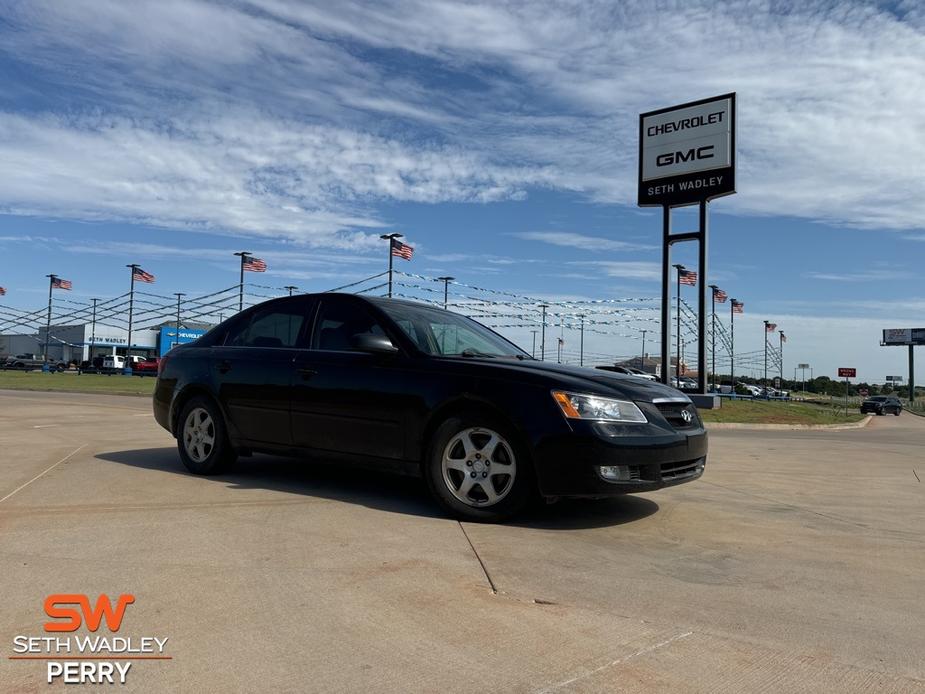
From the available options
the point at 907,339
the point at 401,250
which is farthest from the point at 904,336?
the point at 401,250

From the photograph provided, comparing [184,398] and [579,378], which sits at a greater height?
[579,378]

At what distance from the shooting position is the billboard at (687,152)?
86.0 feet

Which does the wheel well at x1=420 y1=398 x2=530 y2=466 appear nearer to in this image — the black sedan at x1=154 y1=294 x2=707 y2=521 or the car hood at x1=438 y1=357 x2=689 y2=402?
the black sedan at x1=154 y1=294 x2=707 y2=521

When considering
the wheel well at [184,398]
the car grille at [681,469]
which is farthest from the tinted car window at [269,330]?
the car grille at [681,469]

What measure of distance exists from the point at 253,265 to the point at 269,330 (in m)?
42.1

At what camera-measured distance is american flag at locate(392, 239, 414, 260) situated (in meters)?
36.2

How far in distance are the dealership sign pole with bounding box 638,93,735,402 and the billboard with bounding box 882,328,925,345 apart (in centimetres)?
10471

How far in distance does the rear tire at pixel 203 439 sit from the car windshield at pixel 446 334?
193 cm

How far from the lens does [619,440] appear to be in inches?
184

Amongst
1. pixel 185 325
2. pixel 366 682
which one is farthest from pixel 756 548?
pixel 185 325

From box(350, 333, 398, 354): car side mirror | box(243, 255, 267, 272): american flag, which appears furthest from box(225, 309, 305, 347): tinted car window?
box(243, 255, 267, 272): american flag

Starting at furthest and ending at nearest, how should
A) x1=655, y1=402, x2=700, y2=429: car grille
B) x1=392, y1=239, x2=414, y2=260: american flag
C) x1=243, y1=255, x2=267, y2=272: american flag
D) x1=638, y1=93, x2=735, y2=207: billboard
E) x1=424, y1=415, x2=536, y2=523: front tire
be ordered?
x1=243, y1=255, x2=267, y2=272: american flag, x1=392, y1=239, x2=414, y2=260: american flag, x1=638, y1=93, x2=735, y2=207: billboard, x1=655, y1=402, x2=700, y2=429: car grille, x1=424, y1=415, x2=536, y2=523: front tire

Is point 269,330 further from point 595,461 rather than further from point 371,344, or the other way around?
point 595,461

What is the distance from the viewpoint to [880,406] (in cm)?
5356
